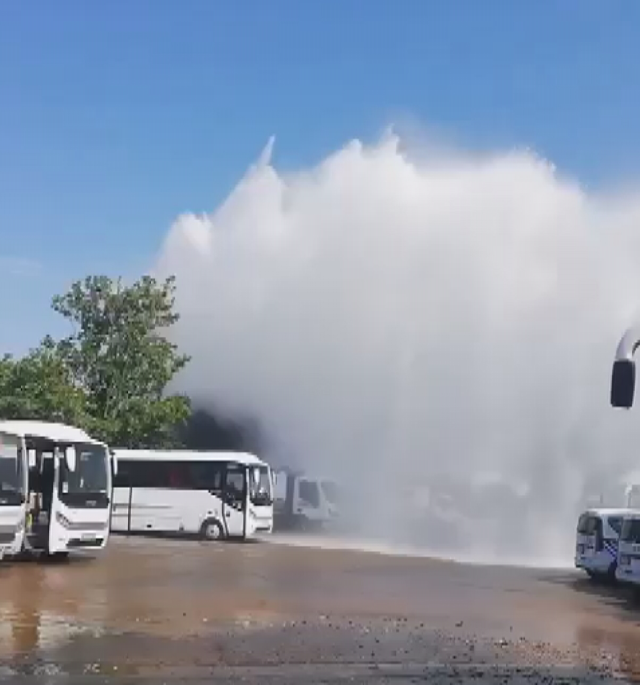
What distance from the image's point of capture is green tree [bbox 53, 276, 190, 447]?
1542 inches

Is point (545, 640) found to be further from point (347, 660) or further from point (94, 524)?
point (94, 524)

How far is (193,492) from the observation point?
34.0 meters

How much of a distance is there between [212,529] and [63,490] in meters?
11.4

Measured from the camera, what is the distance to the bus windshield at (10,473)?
20.2 metres

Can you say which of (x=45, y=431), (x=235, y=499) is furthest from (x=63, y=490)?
(x=235, y=499)

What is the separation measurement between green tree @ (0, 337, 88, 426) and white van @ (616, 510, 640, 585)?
20980 mm

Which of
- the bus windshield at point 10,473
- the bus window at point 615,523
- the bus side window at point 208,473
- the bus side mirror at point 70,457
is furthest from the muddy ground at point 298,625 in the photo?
the bus side window at point 208,473

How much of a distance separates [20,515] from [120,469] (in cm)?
1372

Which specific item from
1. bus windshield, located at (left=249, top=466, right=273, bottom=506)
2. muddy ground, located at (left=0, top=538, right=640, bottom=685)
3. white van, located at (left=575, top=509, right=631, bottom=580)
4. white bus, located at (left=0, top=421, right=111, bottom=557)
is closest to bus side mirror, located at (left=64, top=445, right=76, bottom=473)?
white bus, located at (left=0, top=421, right=111, bottom=557)

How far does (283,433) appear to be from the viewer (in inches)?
1966

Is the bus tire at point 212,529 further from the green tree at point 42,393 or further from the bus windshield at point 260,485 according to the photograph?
the green tree at point 42,393

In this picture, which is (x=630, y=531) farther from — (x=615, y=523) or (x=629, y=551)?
(x=615, y=523)

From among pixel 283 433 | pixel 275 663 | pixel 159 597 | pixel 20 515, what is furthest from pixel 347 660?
pixel 283 433

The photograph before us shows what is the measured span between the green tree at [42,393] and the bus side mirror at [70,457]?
14.8 m
